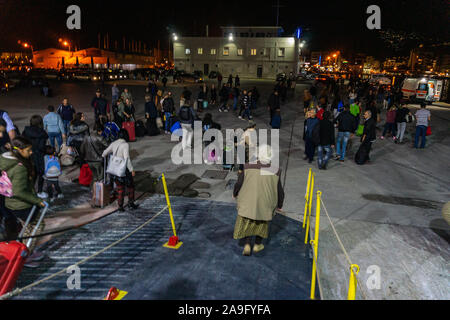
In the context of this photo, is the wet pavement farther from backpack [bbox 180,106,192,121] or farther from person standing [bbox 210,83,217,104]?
person standing [bbox 210,83,217,104]

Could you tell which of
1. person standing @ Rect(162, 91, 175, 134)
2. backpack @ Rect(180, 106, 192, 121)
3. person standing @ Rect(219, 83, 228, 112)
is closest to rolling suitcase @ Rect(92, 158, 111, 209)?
backpack @ Rect(180, 106, 192, 121)

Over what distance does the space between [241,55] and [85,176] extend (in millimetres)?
53934

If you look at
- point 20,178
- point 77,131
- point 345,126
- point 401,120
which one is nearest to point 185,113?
point 77,131

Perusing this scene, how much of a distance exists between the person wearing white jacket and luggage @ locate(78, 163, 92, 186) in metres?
1.57

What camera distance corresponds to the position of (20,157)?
14.2 ft

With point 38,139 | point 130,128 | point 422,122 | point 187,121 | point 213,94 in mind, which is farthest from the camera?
point 213,94

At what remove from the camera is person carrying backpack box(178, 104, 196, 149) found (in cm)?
1066

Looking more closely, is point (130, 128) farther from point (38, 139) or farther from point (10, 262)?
point (10, 262)

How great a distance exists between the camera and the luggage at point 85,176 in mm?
7444

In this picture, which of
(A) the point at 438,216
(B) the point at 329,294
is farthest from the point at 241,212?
(A) the point at 438,216

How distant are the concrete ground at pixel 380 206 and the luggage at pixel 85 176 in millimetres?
1979

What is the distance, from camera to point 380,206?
7.05 metres

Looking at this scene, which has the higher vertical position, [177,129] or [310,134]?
[310,134]
